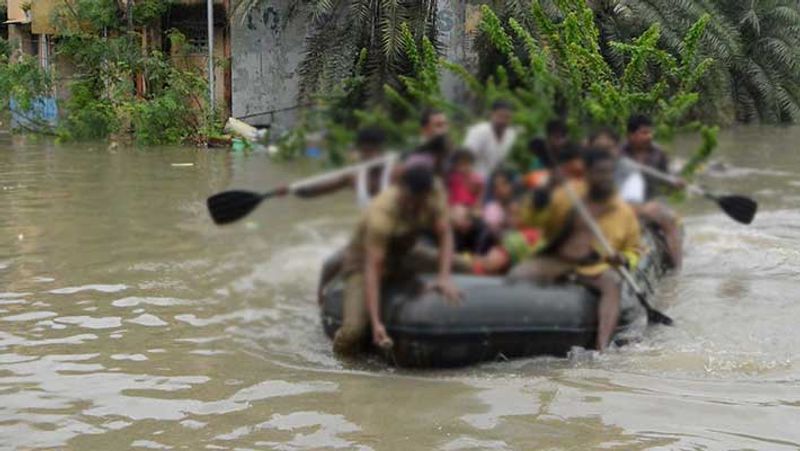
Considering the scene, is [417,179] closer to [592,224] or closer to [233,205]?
[233,205]

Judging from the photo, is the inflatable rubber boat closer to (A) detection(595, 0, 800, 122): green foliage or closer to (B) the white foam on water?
(B) the white foam on water

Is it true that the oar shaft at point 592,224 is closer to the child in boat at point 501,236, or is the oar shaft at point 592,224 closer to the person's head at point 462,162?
the child in boat at point 501,236

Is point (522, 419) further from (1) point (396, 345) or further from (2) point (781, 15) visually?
(2) point (781, 15)

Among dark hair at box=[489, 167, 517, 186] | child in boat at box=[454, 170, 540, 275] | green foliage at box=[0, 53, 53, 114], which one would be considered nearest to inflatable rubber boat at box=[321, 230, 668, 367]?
child in boat at box=[454, 170, 540, 275]

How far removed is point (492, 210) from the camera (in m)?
4.76

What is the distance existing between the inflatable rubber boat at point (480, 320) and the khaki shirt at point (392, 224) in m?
0.33

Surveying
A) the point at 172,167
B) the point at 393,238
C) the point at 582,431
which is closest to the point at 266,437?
the point at 393,238

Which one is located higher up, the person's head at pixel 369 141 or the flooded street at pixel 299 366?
the person's head at pixel 369 141

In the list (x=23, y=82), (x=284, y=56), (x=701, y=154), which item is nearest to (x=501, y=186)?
(x=701, y=154)

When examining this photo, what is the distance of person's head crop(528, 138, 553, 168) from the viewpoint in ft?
15.7

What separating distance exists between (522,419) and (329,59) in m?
3.15

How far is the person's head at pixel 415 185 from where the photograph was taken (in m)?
4.48

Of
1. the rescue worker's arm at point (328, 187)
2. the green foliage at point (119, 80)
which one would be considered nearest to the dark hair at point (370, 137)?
the rescue worker's arm at point (328, 187)

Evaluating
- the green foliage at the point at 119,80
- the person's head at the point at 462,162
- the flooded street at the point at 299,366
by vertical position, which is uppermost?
the green foliage at the point at 119,80
